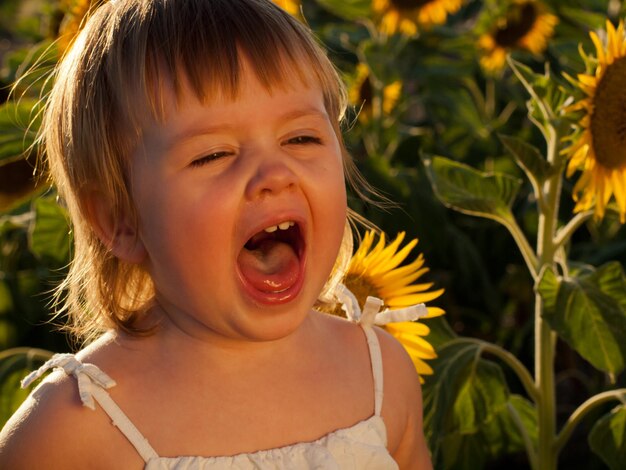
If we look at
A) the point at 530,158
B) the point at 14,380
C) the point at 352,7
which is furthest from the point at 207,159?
the point at 352,7

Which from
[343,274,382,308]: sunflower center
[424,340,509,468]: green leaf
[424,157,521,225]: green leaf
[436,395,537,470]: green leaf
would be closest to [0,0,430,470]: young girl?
[343,274,382,308]: sunflower center

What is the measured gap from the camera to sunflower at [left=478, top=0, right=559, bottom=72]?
137 inches

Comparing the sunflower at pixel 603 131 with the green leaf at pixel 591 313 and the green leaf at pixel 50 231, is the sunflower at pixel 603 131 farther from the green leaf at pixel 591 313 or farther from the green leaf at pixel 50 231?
the green leaf at pixel 50 231

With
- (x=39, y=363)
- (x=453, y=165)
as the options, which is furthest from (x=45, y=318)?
(x=453, y=165)

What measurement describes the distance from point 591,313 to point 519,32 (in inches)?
69.8

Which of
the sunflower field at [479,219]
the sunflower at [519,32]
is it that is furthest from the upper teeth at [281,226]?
the sunflower at [519,32]

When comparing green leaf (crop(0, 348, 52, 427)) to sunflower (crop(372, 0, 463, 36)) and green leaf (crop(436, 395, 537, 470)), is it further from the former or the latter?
sunflower (crop(372, 0, 463, 36))

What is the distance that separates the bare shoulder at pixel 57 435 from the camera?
1321mm

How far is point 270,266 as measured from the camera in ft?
4.41

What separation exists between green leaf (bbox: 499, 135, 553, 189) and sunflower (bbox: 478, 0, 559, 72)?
1529 mm

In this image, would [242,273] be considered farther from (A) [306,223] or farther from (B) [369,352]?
(B) [369,352]

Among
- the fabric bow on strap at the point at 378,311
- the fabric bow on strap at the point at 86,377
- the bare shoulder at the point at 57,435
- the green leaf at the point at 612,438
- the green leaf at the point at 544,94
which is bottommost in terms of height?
the green leaf at the point at 612,438

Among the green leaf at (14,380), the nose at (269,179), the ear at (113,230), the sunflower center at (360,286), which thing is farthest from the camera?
the green leaf at (14,380)

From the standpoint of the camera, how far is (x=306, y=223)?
4.42ft
